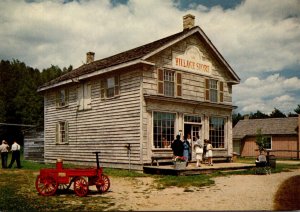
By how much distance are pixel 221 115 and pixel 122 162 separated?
6984mm

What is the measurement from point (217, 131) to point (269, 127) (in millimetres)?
19364

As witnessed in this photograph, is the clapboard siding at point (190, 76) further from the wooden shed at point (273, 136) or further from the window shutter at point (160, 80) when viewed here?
the wooden shed at point (273, 136)

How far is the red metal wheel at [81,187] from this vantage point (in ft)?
35.6

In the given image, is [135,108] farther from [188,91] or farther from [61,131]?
[61,131]

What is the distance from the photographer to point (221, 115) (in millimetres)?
22469

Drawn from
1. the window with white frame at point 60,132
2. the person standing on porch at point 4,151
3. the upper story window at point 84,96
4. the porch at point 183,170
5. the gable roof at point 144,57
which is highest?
the gable roof at point 144,57

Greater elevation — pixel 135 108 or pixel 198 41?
pixel 198 41

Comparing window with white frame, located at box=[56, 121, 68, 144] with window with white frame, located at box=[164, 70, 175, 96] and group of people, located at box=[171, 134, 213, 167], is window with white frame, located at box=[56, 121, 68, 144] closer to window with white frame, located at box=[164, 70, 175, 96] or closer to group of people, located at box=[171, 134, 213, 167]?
window with white frame, located at box=[164, 70, 175, 96]

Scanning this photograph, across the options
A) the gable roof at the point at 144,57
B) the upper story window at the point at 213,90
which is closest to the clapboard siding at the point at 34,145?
the gable roof at the point at 144,57

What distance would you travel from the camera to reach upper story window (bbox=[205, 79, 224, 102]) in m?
21.8

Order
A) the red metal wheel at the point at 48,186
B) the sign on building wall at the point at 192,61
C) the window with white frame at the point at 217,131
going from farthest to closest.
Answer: the window with white frame at the point at 217,131
the sign on building wall at the point at 192,61
the red metal wheel at the point at 48,186

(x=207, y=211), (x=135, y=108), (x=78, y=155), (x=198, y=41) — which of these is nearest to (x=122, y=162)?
(x=135, y=108)

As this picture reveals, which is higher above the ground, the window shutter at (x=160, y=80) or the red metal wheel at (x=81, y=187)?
the window shutter at (x=160, y=80)

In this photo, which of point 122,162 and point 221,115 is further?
point 221,115
